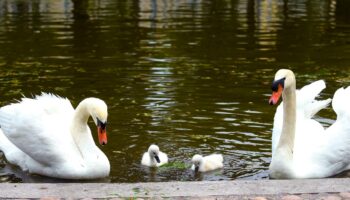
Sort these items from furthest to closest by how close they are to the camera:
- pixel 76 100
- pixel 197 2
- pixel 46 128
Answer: pixel 197 2
pixel 76 100
pixel 46 128

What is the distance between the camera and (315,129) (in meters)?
8.71

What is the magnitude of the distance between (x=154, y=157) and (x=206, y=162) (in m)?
0.61

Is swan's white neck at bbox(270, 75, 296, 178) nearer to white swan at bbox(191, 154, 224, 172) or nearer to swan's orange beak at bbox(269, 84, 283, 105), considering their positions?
swan's orange beak at bbox(269, 84, 283, 105)

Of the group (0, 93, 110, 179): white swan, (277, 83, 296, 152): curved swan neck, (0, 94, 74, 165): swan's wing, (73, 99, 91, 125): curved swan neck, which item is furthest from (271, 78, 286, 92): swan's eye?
(0, 94, 74, 165): swan's wing

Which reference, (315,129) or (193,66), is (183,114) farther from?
(193,66)

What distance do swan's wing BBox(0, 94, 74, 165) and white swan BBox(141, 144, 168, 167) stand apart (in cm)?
87

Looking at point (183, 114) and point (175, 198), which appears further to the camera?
point (183, 114)

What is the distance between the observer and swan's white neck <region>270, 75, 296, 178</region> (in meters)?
7.91

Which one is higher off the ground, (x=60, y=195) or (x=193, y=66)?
(x=60, y=195)

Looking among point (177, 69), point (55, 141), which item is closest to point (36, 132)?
point (55, 141)

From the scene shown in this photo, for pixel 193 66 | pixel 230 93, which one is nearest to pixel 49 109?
pixel 230 93

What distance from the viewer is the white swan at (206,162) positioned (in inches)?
327

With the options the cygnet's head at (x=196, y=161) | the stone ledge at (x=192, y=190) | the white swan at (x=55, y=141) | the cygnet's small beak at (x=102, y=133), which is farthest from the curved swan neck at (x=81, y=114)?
the stone ledge at (x=192, y=190)

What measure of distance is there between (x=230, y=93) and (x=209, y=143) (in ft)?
9.70
